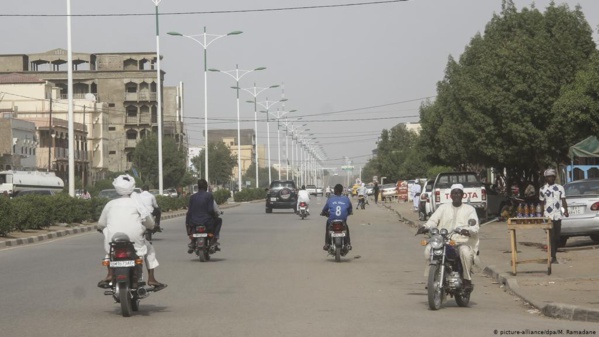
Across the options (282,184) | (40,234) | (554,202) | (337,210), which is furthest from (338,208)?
(282,184)

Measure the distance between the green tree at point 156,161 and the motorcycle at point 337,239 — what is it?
8650 cm

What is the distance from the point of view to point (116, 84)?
131 metres

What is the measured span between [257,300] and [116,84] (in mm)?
119787

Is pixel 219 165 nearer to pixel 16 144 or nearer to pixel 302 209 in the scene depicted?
pixel 16 144

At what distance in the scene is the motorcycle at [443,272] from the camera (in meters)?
12.6

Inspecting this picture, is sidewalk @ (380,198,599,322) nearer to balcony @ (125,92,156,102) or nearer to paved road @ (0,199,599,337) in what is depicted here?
paved road @ (0,199,599,337)

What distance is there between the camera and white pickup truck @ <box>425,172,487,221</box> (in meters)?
36.9

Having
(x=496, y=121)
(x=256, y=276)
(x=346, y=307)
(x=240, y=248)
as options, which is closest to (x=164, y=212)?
(x=496, y=121)

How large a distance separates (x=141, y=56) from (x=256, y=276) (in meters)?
118

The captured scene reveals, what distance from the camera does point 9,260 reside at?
74.5 feet

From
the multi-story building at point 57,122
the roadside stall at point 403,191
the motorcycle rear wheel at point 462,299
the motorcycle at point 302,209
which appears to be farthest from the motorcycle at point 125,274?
the multi-story building at point 57,122

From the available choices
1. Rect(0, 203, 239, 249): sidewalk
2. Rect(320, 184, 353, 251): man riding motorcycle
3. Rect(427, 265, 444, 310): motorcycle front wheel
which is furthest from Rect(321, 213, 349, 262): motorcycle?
Rect(0, 203, 239, 249): sidewalk

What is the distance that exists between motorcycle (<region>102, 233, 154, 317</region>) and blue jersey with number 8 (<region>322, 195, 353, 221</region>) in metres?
9.66

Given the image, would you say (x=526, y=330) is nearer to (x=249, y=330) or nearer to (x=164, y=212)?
(x=249, y=330)
